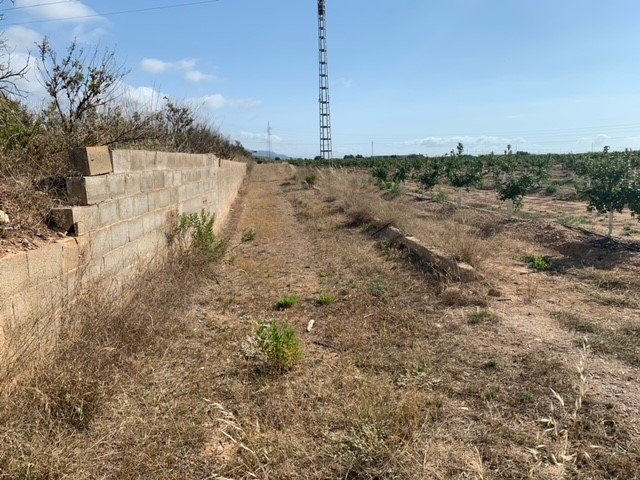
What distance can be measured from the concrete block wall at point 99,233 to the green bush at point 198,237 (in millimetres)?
238

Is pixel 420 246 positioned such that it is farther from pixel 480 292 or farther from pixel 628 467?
pixel 628 467

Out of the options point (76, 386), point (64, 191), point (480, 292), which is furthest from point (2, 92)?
point (480, 292)

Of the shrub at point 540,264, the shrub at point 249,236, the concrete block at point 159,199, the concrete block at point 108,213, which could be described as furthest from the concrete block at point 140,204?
the shrub at point 540,264

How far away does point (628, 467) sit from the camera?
2.48 m

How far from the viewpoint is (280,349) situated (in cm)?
362

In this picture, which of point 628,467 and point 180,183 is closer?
point 628,467

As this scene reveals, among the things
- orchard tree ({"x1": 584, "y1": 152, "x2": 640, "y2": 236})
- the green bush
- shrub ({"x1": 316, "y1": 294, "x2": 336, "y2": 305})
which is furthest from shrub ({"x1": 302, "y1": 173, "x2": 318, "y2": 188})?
shrub ({"x1": 316, "y1": 294, "x2": 336, "y2": 305})

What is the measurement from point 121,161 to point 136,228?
2.59 ft

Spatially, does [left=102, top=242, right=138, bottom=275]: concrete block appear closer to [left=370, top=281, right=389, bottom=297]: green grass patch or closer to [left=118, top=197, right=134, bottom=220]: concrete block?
[left=118, top=197, right=134, bottom=220]: concrete block

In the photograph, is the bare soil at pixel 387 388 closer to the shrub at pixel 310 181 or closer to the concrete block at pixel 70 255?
the concrete block at pixel 70 255

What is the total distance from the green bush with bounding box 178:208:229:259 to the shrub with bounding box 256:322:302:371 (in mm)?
3460

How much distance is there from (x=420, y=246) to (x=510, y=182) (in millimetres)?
6108

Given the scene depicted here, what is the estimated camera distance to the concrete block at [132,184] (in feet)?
15.9

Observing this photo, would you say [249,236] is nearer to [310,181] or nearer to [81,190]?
[81,190]
